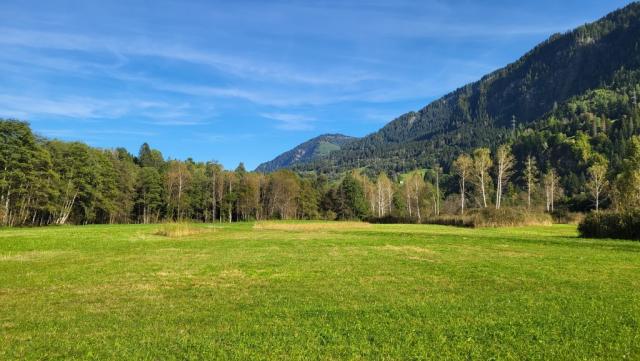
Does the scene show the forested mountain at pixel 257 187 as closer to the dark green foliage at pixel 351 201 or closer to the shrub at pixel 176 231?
the dark green foliage at pixel 351 201

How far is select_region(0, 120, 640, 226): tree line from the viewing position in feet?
228

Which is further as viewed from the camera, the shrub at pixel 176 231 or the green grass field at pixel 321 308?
the shrub at pixel 176 231

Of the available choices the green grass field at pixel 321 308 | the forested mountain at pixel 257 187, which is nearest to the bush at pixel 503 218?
the forested mountain at pixel 257 187

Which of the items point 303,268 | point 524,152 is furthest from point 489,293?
point 524,152

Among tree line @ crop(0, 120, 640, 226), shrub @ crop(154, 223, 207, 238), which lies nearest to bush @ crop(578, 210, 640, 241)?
tree line @ crop(0, 120, 640, 226)

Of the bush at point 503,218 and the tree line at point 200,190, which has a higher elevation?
the tree line at point 200,190

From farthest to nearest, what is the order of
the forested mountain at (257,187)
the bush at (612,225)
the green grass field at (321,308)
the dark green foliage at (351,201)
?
the dark green foliage at (351,201)
the forested mountain at (257,187)
the bush at (612,225)
the green grass field at (321,308)

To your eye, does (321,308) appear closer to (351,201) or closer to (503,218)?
(503,218)

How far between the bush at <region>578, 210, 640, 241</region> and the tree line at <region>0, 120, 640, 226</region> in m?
20.9

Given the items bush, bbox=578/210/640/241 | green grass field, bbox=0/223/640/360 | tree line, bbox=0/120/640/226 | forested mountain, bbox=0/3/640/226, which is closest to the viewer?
green grass field, bbox=0/223/640/360

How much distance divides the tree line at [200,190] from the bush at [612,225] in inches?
823

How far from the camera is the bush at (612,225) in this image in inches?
1374

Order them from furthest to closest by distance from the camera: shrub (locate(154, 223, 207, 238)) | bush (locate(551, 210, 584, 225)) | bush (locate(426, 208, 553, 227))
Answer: bush (locate(551, 210, 584, 225)) < bush (locate(426, 208, 553, 227)) < shrub (locate(154, 223, 207, 238))

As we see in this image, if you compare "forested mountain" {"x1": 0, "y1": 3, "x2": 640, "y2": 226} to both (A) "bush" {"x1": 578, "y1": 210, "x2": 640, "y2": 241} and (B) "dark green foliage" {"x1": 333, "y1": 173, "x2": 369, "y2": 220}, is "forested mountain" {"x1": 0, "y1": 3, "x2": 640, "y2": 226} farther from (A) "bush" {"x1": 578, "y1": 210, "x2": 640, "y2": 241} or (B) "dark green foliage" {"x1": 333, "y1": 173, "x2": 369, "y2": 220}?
(A) "bush" {"x1": 578, "y1": 210, "x2": 640, "y2": 241}
